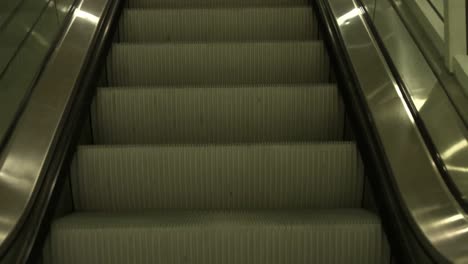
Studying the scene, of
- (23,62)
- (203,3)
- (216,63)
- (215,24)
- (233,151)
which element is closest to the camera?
(23,62)

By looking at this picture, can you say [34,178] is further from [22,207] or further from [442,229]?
[442,229]

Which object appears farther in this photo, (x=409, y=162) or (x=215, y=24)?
(x=215, y=24)

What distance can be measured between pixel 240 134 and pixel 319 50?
→ 0.81 m

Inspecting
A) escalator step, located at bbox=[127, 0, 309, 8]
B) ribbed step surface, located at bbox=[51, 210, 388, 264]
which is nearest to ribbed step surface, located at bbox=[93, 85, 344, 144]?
ribbed step surface, located at bbox=[51, 210, 388, 264]

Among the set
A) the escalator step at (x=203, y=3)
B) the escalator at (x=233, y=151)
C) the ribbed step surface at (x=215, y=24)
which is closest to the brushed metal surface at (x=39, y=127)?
the escalator at (x=233, y=151)

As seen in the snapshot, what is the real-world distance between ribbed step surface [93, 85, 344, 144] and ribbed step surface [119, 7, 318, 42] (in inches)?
36.7

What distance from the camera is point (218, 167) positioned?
8.86 ft

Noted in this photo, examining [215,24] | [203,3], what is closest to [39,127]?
[215,24]

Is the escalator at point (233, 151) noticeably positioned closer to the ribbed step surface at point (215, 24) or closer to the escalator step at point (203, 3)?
the ribbed step surface at point (215, 24)

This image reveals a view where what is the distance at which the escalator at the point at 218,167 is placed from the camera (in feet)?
7.71

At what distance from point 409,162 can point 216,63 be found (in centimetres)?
168

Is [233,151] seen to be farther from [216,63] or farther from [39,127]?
[216,63]

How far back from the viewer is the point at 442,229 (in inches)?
70.3

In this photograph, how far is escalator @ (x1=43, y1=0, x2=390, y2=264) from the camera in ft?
7.71
